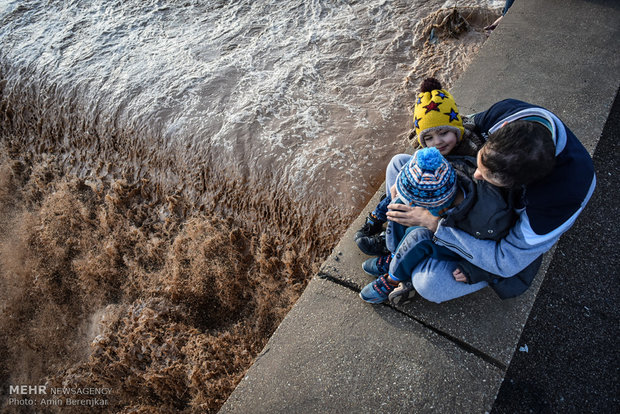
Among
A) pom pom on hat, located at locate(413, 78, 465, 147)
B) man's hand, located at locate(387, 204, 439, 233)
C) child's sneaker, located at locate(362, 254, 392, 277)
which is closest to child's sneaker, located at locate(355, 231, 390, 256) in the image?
child's sneaker, located at locate(362, 254, 392, 277)

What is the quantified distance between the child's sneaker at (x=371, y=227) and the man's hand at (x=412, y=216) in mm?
416

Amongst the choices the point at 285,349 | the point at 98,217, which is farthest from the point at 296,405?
the point at 98,217

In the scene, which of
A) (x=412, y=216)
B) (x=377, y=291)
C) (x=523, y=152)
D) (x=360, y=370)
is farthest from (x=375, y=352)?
(x=523, y=152)

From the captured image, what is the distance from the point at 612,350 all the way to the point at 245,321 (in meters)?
2.49

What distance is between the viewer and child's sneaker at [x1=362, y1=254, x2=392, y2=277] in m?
2.39

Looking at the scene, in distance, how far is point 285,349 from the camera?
2.29 meters

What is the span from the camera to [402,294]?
230 cm

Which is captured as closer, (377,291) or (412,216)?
(412,216)

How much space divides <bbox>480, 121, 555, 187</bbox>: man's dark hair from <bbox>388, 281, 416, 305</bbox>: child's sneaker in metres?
0.85

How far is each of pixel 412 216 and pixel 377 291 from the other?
48 centimetres

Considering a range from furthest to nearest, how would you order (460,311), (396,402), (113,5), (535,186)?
(113,5), (460,311), (396,402), (535,186)

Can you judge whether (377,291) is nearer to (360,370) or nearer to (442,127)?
(360,370)

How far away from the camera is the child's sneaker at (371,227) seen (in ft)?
8.66

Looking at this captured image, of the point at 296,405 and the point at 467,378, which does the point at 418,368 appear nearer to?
the point at 467,378
